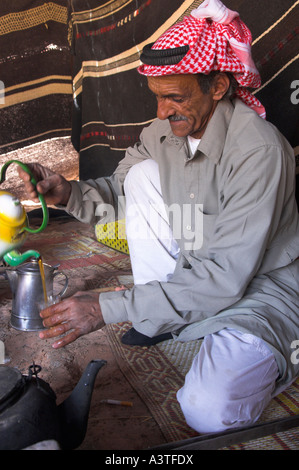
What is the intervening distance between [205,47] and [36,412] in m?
1.30

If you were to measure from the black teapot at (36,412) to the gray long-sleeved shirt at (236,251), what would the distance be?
0.32m

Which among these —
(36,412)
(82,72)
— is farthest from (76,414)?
(82,72)

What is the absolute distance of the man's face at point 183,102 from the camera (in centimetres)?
165

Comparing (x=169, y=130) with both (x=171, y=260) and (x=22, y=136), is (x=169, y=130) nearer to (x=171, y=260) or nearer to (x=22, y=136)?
(x=171, y=260)

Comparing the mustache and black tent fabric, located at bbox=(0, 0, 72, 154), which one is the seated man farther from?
black tent fabric, located at bbox=(0, 0, 72, 154)

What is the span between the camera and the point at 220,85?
1716mm

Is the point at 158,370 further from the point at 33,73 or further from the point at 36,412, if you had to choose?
the point at 33,73

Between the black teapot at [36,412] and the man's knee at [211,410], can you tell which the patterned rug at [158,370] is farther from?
the black teapot at [36,412]

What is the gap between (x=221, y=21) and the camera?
162cm

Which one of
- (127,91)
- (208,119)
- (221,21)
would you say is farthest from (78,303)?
(127,91)

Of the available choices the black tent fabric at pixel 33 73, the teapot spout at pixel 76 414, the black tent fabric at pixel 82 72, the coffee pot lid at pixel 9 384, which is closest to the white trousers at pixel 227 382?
the teapot spout at pixel 76 414

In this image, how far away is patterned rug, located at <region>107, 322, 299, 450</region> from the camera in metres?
1.41

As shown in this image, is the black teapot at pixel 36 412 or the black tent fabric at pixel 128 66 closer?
the black teapot at pixel 36 412
